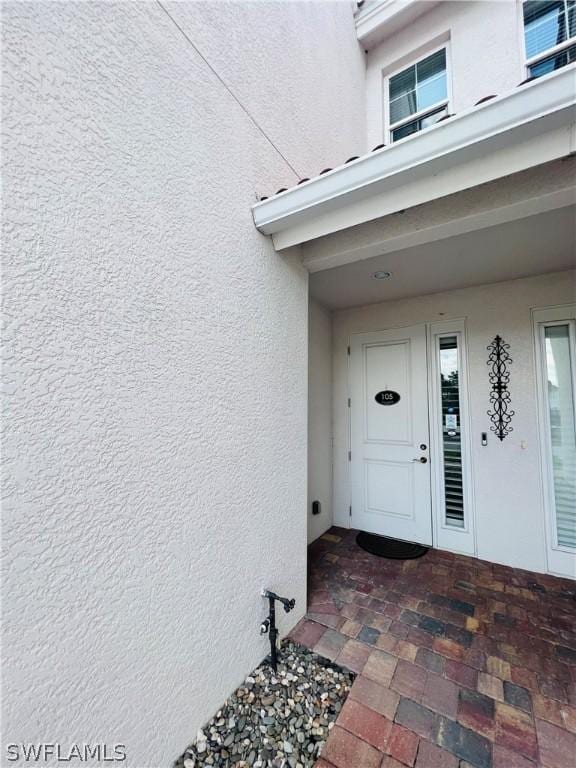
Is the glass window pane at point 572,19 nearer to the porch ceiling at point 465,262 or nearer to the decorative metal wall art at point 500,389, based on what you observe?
the porch ceiling at point 465,262

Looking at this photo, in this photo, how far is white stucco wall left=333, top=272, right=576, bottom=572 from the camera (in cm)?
293

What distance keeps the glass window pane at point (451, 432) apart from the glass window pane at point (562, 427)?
0.79 m

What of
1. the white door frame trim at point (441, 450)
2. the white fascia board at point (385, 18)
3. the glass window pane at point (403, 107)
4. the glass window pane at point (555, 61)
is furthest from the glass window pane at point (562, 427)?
the white fascia board at point (385, 18)

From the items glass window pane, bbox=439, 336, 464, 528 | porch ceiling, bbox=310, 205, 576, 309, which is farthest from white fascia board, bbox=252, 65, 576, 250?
glass window pane, bbox=439, 336, 464, 528

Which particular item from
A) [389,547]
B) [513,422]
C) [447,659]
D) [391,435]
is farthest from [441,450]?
[447,659]

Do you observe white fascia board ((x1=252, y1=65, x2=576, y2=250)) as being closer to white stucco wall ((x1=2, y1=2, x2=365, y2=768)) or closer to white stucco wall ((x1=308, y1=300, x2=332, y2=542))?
white stucco wall ((x1=2, y1=2, x2=365, y2=768))

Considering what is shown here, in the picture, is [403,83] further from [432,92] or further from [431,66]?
[432,92]

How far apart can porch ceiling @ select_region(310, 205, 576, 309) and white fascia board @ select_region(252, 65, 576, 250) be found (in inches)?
37.3

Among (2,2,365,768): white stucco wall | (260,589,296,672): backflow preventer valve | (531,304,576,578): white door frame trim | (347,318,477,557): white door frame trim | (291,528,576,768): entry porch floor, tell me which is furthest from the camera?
(347,318,477,557): white door frame trim

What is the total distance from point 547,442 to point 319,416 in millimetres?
2293

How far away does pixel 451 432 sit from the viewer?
338cm

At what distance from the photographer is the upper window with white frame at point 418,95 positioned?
11.3 feet

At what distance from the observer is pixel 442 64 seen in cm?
346

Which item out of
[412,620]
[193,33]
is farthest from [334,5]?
[412,620]
